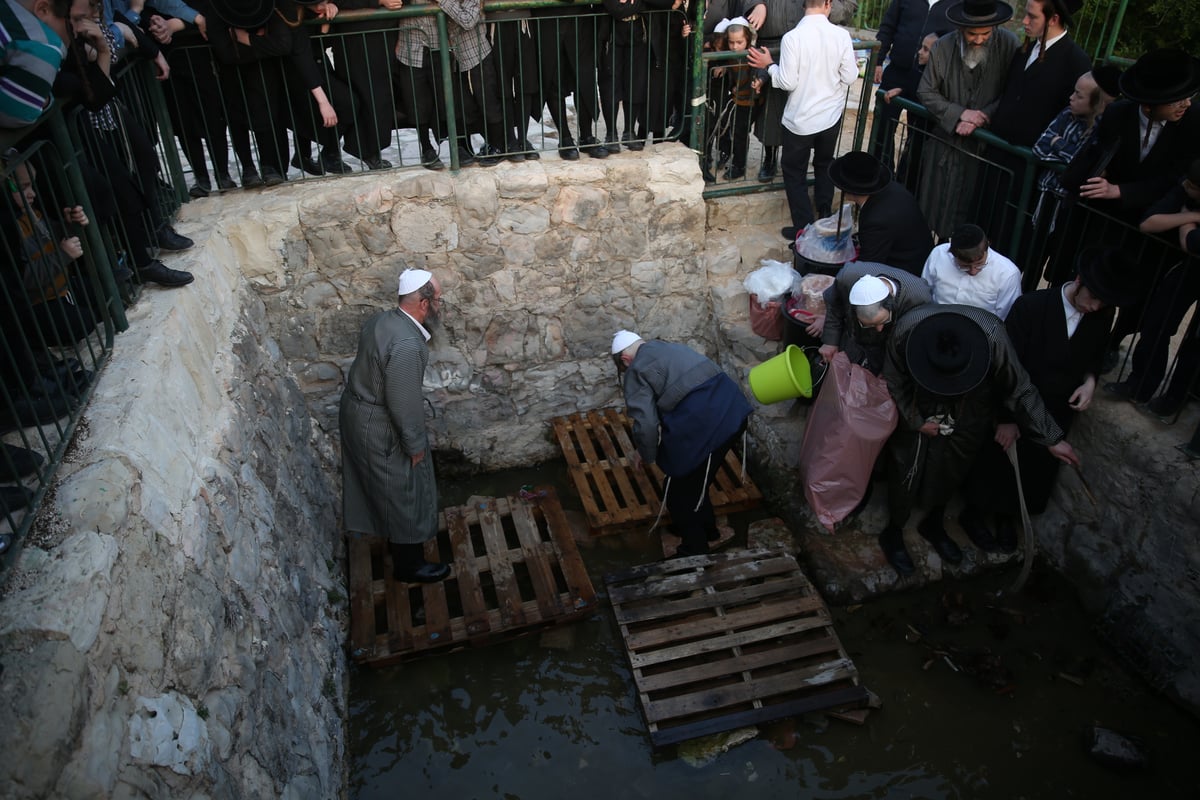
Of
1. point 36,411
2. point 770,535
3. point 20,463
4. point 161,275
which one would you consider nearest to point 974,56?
point 770,535

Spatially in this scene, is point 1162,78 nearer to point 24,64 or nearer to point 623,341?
point 623,341

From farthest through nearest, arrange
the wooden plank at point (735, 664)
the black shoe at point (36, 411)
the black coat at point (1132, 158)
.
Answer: the wooden plank at point (735, 664) → the black coat at point (1132, 158) → the black shoe at point (36, 411)

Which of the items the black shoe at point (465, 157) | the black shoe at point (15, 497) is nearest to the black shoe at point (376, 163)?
the black shoe at point (465, 157)

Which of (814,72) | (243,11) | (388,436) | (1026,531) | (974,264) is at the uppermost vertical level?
(243,11)

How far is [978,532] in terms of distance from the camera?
17.5 feet

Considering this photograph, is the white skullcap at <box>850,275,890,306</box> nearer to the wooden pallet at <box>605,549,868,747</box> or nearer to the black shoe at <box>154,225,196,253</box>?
the wooden pallet at <box>605,549,868,747</box>

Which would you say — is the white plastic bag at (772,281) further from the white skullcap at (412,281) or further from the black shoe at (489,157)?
the white skullcap at (412,281)

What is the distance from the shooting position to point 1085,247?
4.75m

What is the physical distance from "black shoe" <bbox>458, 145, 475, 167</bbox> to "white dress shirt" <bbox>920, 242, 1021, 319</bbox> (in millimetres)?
3256

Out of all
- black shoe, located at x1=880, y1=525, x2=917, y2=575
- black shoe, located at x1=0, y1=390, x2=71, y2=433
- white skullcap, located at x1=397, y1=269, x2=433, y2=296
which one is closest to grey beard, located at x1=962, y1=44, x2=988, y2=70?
black shoe, located at x1=880, y1=525, x2=917, y2=575

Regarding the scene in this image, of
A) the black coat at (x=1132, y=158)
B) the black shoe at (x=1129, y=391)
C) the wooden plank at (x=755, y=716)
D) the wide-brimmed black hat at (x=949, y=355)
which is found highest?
the black coat at (x=1132, y=158)

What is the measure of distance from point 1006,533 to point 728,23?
14.3 feet

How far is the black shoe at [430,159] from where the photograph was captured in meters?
5.82

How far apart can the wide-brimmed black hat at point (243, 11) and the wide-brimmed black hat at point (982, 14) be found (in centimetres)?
433
